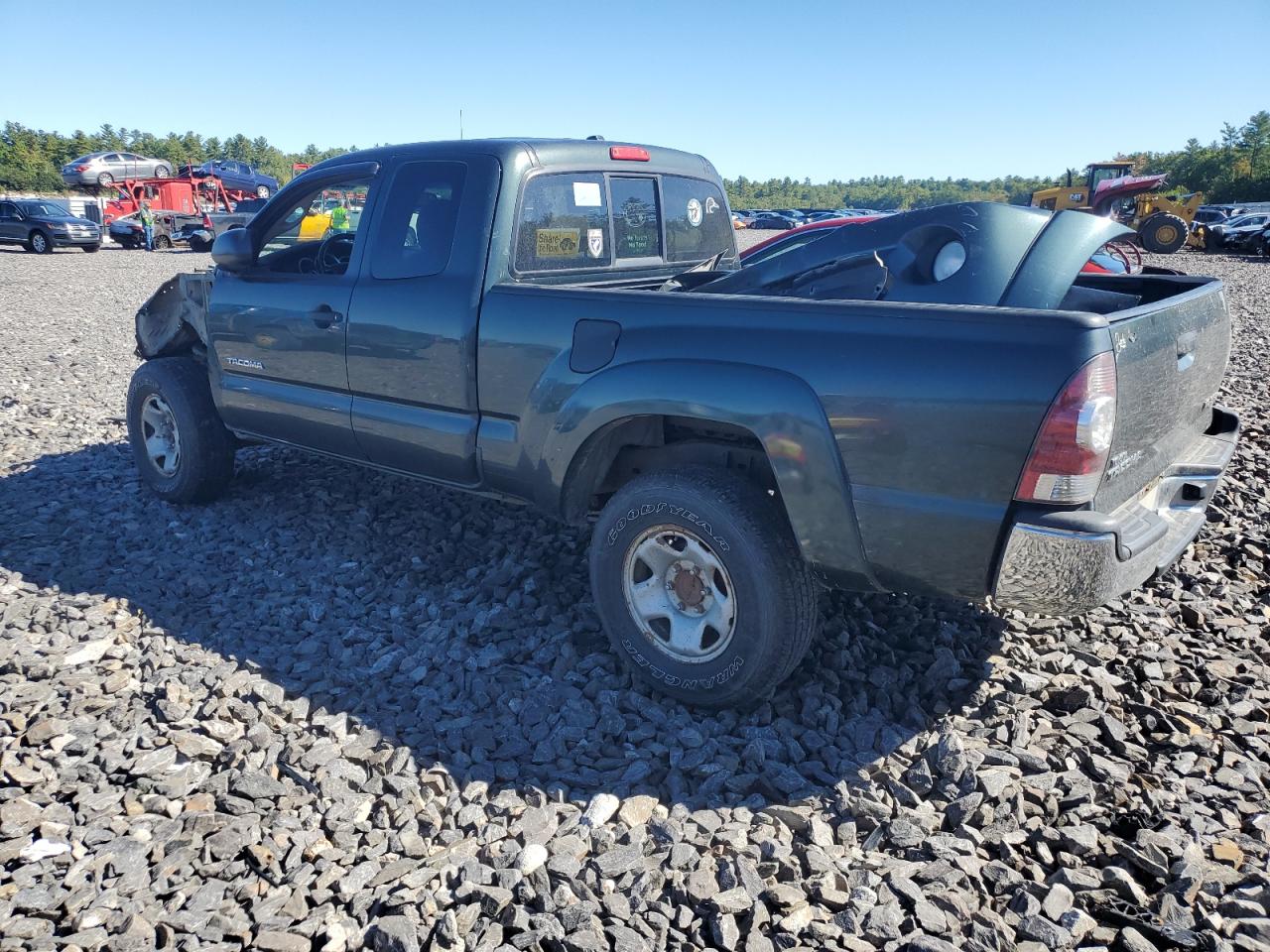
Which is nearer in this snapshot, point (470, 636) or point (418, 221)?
point (470, 636)

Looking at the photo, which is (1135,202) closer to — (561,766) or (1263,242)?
(1263,242)

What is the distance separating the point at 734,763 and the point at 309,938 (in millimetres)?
1345

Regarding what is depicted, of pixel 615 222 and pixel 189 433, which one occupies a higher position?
pixel 615 222

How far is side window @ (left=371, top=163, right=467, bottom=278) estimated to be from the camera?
12.5ft

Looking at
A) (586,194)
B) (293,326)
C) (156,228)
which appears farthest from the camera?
(156,228)

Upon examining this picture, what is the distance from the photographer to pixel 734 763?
2926mm

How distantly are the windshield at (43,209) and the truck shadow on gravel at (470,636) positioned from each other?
24.8m

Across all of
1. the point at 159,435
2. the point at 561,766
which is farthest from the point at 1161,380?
the point at 159,435

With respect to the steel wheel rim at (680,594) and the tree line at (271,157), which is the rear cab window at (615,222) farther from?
the tree line at (271,157)

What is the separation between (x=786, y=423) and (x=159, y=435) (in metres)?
4.18

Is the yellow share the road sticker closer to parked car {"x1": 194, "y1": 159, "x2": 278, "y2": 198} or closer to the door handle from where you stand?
the door handle

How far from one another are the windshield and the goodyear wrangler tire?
1120 inches

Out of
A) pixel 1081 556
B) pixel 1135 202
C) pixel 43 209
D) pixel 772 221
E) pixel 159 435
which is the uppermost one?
pixel 772 221

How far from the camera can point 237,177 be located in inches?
1382
